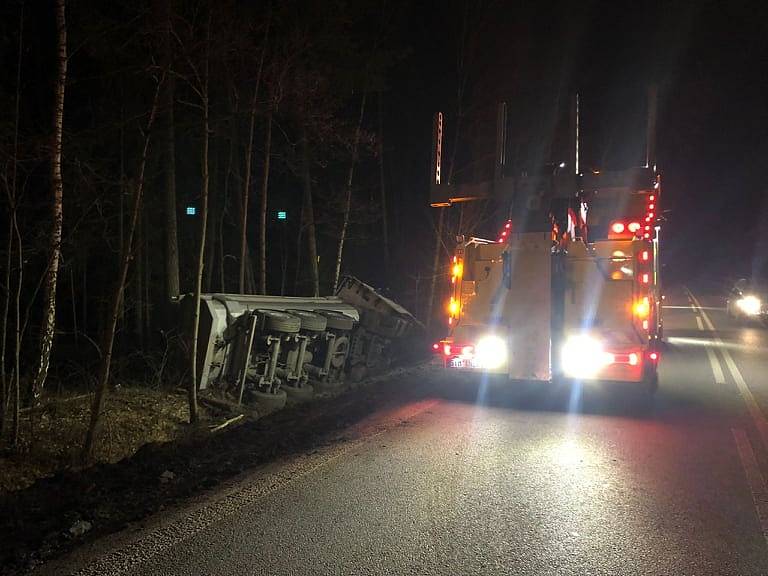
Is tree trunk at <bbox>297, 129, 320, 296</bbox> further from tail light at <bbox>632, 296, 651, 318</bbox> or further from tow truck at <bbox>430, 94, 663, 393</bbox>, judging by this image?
tail light at <bbox>632, 296, 651, 318</bbox>

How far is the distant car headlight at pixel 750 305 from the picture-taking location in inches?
1017

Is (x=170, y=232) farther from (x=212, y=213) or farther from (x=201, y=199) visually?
A: (x=212, y=213)

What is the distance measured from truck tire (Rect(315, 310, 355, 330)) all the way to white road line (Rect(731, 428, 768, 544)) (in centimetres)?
580

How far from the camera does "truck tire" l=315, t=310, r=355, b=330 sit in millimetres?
10305

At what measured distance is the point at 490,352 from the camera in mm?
8492

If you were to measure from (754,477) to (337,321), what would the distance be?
21.0 ft

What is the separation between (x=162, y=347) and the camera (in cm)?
1093

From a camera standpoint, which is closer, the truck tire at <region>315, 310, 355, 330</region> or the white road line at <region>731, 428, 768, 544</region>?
the white road line at <region>731, 428, 768, 544</region>

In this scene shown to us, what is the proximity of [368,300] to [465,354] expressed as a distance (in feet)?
13.9

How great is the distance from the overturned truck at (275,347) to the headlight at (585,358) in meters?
3.78

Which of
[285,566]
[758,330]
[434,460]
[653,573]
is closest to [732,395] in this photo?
[434,460]

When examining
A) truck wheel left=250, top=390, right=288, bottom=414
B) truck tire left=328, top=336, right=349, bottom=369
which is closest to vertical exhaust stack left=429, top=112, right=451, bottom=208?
truck tire left=328, top=336, right=349, bottom=369

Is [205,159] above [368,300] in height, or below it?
above

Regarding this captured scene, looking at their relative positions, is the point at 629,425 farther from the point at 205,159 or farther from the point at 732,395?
the point at 205,159
